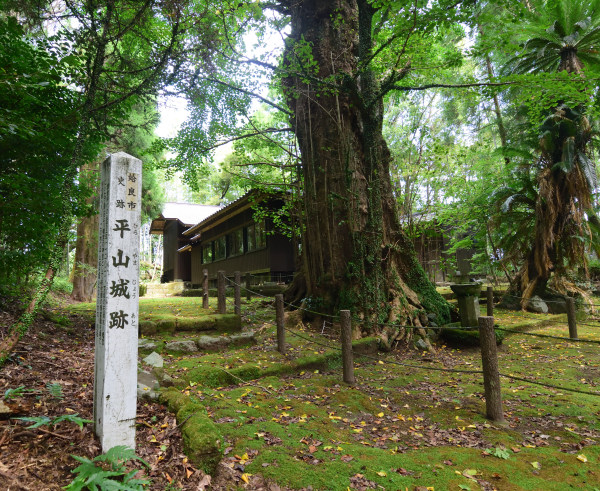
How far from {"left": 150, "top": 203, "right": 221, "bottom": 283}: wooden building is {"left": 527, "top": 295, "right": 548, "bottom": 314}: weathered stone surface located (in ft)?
61.2

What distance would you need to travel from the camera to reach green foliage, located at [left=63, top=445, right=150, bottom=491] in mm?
2248

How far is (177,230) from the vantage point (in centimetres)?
2458

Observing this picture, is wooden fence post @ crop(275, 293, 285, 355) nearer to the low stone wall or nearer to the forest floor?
the forest floor

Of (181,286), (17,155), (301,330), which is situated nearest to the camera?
(17,155)

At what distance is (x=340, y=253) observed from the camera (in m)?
8.27

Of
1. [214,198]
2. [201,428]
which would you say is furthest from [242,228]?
[214,198]

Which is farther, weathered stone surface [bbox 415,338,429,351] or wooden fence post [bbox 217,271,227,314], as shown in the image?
wooden fence post [bbox 217,271,227,314]

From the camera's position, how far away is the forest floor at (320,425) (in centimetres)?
278

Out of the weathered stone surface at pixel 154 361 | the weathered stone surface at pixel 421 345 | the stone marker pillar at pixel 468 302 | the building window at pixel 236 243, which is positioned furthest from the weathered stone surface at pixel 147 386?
the building window at pixel 236 243

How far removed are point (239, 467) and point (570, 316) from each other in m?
8.71

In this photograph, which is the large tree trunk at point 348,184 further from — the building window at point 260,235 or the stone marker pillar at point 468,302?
the building window at point 260,235

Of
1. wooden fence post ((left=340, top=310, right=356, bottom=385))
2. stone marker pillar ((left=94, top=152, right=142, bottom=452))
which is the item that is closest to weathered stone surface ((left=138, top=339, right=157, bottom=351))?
stone marker pillar ((left=94, top=152, right=142, bottom=452))

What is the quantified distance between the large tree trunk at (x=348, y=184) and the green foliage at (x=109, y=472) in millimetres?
5588

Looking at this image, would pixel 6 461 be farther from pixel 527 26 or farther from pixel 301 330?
pixel 527 26
